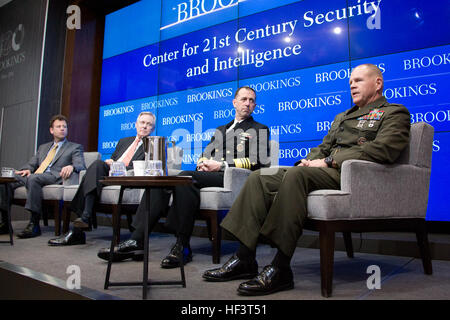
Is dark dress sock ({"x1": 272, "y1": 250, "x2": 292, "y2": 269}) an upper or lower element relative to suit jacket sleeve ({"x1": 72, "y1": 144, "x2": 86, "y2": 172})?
lower

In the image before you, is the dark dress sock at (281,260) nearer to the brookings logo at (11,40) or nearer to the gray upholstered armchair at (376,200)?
the gray upholstered armchair at (376,200)

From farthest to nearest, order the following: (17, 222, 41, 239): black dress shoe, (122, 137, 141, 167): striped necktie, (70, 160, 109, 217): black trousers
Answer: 1. (17, 222, 41, 239): black dress shoe
2. (122, 137, 141, 167): striped necktie
3. (70, 160, 109, 217): black trousers

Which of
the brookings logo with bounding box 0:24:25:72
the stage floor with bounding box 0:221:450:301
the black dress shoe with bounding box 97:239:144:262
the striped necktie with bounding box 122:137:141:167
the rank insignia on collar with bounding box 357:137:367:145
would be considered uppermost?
the brookings logo with bounding box 0:24:25:72

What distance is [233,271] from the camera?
1.70 meters

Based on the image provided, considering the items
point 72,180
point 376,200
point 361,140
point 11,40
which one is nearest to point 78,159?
point 72,180

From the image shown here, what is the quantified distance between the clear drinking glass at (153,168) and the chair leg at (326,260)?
0.79 meters

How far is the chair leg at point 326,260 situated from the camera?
1.47 meters

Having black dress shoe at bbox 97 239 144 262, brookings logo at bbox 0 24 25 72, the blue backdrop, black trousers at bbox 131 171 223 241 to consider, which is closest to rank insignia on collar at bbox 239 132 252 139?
black trousers at bbox 131 171 223 241

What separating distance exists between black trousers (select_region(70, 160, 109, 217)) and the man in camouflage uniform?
1.37 meters

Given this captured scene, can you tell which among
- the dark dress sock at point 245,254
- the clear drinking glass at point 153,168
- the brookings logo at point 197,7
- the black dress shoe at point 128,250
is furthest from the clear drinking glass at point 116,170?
the brookings logo at point 197,7

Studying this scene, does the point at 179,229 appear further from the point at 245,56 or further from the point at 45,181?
the point at 245,56

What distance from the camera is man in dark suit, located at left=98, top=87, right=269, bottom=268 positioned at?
201 centimetres

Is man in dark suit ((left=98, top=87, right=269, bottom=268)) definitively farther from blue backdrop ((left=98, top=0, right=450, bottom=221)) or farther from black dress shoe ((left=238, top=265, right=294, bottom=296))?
blue backdrop ((left=98, top=0, right=450, bottom=221))
